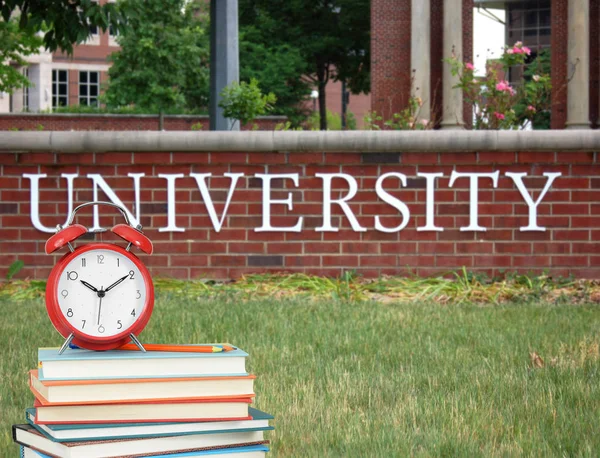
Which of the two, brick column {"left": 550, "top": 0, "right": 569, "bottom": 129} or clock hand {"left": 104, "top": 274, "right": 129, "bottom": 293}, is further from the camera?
brick column {"left": 550, "top": 0, "right": 569, "bottom": 129}

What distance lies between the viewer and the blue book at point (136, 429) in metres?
2.77

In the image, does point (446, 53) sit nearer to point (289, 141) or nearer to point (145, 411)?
point (289, 141)

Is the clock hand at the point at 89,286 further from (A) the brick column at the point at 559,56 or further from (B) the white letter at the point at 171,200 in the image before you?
(A) the brick column at the point at 559,56

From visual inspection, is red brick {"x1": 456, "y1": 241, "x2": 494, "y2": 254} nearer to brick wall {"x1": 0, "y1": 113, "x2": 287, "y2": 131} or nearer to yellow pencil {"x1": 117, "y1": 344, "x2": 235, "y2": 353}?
yellow pencil {"x1": 117, "y1": 344, "x2": 235, "y2": 353}

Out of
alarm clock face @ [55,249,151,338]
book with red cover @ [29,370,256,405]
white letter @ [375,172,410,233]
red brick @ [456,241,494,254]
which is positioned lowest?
book with red cover @ [29,370,256,405]

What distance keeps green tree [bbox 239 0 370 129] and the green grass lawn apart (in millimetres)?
36164

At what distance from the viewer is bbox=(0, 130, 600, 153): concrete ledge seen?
888 centimetres

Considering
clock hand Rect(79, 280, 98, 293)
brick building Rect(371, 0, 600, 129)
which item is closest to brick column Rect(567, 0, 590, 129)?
brick building Rect(371, 0, 600, 129)

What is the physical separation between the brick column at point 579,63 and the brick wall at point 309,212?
24.0m

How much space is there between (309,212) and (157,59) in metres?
27.4

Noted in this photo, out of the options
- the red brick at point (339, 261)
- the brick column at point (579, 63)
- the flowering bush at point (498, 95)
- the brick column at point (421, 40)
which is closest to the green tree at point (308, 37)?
the brick column at point (421, 40)

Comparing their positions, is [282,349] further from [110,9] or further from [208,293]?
[110,9]

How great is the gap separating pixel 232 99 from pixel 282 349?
5.50m

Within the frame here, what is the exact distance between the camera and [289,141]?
8.88 meters
